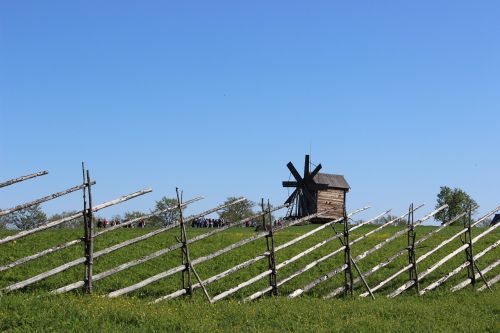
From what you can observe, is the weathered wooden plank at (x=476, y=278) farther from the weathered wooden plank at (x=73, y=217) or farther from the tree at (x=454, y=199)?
the tree at (x=454, y=199)

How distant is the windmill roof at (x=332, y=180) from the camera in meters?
36.8

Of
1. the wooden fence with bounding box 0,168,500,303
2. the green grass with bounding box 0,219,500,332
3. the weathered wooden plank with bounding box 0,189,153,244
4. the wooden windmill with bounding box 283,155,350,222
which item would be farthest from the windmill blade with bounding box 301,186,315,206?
the weathered wooden plank with bounding box 0,189,153,244

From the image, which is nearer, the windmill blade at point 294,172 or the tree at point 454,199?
the windmill blade at point 294,172

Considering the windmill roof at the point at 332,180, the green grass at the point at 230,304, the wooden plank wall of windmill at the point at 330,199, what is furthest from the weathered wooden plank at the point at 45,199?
the windmill roof at the point at 332,180

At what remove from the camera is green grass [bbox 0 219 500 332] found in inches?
352

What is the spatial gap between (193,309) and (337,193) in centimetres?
2780

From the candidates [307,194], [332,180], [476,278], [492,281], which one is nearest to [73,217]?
[476,278]

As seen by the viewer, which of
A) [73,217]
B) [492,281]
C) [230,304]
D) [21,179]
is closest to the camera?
[21,179]

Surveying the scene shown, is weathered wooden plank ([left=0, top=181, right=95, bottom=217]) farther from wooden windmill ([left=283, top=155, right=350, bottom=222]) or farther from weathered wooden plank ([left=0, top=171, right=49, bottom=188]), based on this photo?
wooden windmill ([left=283, top=155, right=350, bottom=222])

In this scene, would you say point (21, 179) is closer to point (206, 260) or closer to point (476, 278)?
point (206, 260)

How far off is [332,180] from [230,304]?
26.9m

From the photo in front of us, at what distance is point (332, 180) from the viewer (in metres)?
37.6

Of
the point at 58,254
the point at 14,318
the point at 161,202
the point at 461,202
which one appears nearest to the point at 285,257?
the point at 58,254

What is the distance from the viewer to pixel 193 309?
10352mm
